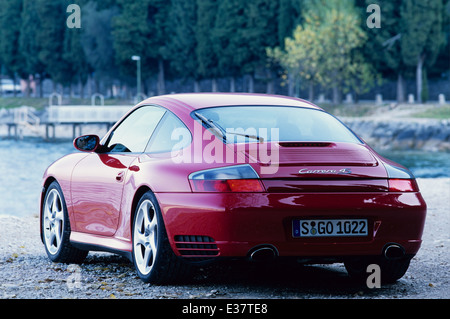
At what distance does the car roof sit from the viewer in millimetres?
6601

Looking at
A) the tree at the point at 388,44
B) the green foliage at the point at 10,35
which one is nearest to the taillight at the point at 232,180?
the tree at the point at 388,44

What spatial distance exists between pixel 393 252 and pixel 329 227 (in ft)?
1.71

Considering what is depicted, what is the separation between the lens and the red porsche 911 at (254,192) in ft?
18.9

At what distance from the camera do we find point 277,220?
5.74 meters

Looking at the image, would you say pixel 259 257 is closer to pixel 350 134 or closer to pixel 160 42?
pixel 350 134

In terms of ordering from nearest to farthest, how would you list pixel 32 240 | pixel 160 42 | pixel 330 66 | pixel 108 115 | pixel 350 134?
pixel 350 134, pixel 32 240, pixel 330 66, pixel 108 115, pixel 160 42

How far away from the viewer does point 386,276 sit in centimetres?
673

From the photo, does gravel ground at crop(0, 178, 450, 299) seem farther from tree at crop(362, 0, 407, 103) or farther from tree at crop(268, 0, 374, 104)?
tree at crop(268, 0, 374, 104)

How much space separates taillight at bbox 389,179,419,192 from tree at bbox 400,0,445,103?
176 ft

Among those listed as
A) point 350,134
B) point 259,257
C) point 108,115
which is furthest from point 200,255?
point 108,115

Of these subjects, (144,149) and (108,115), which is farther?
(108,115)

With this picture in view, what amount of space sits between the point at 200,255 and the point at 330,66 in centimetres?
5761

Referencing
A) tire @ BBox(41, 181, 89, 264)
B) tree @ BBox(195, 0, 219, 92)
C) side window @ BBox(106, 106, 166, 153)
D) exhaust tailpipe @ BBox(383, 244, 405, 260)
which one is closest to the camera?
exhaust tailpipe @ BBox(383, 244, 405, 260)
